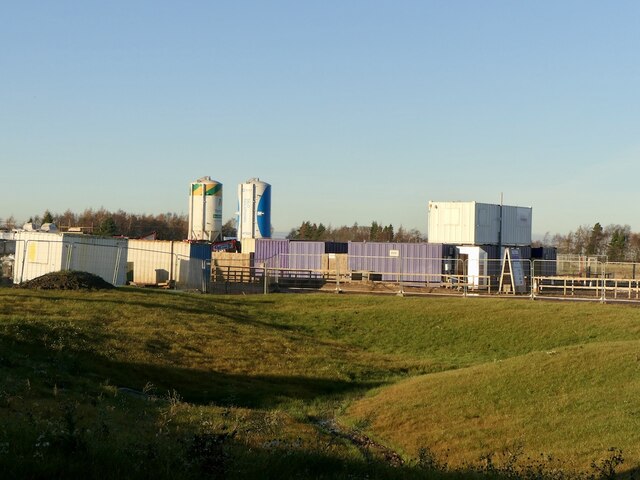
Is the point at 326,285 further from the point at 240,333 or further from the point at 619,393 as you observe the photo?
the point at 619,393

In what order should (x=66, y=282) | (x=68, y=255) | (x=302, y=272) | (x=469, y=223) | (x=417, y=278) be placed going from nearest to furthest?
1. (x=66, y=282)
2. (x=68, y=255)
3. (x=417, y=278)
4. (x=469, y=223)
5. (x=302, y=272)

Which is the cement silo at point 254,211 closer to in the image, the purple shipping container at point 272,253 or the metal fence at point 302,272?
the purple shipping container at point 272,253

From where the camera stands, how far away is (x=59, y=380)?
18000 millimetres

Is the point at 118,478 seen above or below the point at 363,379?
above

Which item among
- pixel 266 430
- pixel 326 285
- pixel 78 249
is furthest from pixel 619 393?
pixel 326 285

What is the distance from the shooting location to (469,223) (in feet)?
187

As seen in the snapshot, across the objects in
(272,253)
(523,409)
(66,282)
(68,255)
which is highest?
(272,253)

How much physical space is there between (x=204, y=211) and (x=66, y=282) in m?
35.8

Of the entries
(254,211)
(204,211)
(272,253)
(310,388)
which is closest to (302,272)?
(272,253)

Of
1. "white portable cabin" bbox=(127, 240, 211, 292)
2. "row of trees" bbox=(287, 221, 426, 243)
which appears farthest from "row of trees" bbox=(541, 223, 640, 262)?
"white portable cabin" bbox=(127, 240, 211, 292)

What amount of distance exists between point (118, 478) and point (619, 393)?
14.1 meters

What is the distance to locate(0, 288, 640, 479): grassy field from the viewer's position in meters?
9.44

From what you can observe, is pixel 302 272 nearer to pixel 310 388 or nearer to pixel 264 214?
pixel 264 214

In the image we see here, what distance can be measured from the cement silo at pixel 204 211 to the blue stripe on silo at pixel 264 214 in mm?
5270
